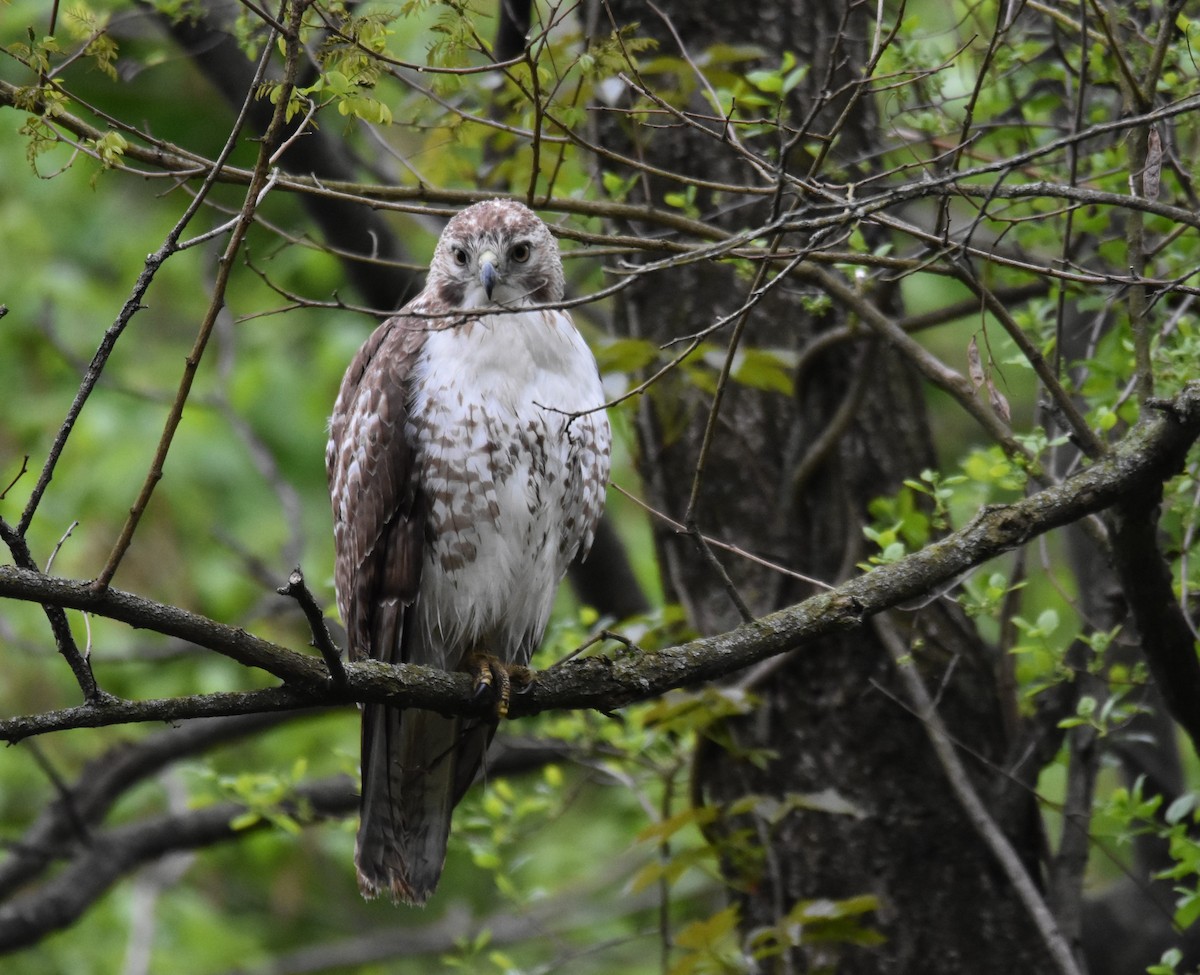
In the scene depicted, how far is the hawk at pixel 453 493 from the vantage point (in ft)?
11.3

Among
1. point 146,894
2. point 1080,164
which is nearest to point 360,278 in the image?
point 1080,164

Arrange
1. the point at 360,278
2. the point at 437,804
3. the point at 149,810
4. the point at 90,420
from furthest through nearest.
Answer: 1. the point at 149,810
2. the point at 90,420
3. the point at 360,278
4. the point at 437,804

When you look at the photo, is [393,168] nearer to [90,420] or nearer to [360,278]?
[360,278]

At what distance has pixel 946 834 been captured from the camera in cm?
392

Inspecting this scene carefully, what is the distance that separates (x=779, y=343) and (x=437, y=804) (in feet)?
5.43

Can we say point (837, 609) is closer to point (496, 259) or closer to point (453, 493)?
point (453, 493)

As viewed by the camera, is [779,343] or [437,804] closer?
[437,804]

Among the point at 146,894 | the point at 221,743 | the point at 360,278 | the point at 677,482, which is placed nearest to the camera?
the point at 677,482

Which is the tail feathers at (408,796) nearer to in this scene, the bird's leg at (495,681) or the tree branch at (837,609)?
the bird's leg at (495,681)

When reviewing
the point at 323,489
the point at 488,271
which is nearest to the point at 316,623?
the point at 488,271

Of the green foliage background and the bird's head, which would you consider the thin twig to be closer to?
the green foliage background

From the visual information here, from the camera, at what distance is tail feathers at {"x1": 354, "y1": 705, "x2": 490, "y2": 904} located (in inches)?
148

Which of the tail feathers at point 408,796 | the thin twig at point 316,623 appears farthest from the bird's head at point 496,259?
the thin twig at point 316,623

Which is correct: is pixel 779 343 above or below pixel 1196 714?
above
